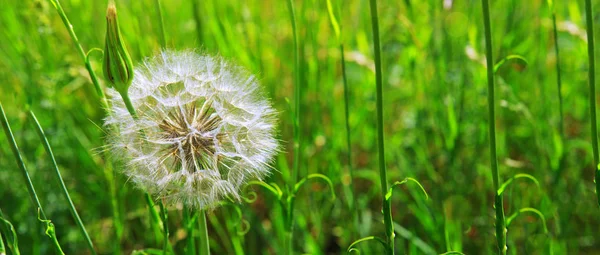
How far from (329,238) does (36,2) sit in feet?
3.69

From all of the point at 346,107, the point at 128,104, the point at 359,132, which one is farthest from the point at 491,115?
the point at 359,132

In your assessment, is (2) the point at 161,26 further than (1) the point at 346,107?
No

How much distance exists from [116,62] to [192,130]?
172mm

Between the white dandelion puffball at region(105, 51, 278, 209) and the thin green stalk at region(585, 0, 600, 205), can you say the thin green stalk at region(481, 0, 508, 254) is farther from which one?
the white dandelion puffball at region(105, 51, 278, 209)

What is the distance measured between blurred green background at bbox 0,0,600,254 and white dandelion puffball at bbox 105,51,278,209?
611 millimetres

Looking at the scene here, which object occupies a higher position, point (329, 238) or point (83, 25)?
point (83, 25)

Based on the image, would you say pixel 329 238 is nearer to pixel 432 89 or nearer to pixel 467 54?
pixel 432 89

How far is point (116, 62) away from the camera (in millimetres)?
1039

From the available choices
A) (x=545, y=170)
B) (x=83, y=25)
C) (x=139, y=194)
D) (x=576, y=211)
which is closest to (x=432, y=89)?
(x=545, y=170)

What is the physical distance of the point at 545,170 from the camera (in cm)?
200

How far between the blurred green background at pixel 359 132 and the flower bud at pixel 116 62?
775mm

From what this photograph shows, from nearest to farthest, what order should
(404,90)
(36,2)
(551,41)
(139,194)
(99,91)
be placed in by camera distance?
(99,91) → (36,2) → (139,194) → (404,90) → (551,41)

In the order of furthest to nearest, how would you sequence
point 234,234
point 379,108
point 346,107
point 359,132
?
point 359,132 < point 234,234 < point 346,107 < point 379,108

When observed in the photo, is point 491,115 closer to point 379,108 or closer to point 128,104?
point 379,108
